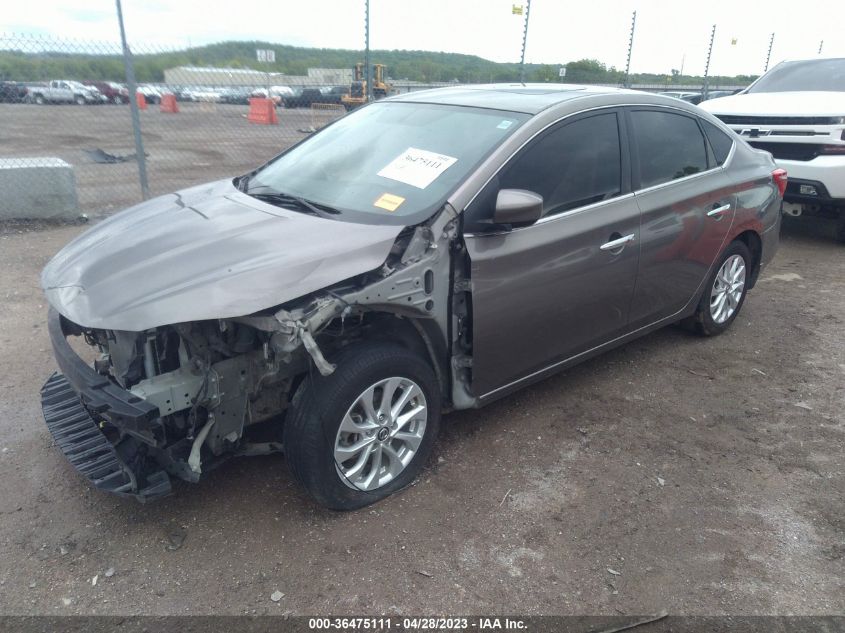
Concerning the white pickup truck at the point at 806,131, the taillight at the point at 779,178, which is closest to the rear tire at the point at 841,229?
the white pickup truck at the point at 806,131

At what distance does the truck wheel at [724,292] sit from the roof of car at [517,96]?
127 centimetres

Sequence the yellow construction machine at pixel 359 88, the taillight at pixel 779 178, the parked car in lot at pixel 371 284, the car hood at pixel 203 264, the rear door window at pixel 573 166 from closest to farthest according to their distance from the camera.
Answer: the car hood at pixel 203 264, the parked car in lot at pixel 371 284, the rear door window at pixel 573 166, the taillight at pixel 779 178, the yellow construction machine at pixel 359 88

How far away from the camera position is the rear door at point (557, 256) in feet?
10.1

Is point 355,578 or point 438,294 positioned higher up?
point 438,294

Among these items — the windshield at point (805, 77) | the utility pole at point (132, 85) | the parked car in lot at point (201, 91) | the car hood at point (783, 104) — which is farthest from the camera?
the parked car in lot at point (201, 91)

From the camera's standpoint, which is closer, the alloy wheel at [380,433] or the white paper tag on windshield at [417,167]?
the alloy wheel at [380,433]

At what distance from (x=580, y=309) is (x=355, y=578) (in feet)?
6.06

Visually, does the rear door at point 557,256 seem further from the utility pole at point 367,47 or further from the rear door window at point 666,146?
the utility pole at point 367,47

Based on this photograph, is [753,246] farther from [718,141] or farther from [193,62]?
[193,62]

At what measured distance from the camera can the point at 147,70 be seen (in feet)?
23.2

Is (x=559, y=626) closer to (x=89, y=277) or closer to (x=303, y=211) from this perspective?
(x=303, y=211)

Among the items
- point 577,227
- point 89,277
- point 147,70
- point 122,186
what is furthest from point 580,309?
point 122,186

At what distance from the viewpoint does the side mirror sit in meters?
2.94

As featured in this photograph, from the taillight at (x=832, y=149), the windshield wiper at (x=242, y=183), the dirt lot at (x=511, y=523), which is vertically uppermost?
the taillight at (x=832, y=149)
